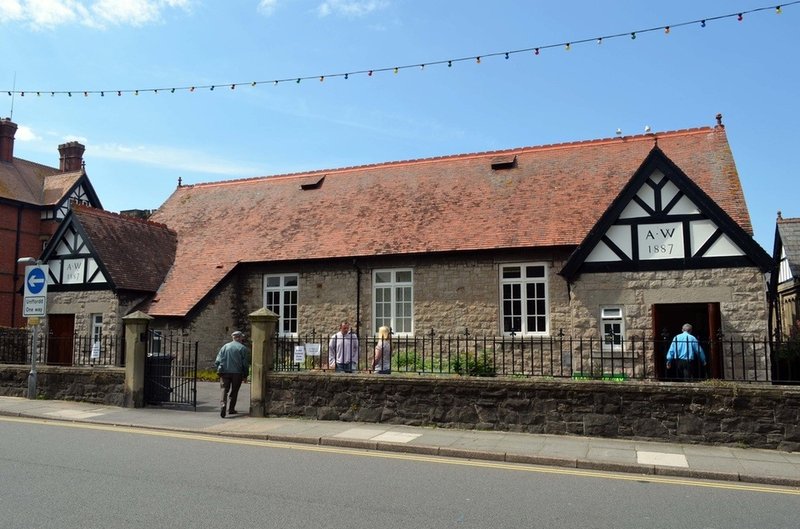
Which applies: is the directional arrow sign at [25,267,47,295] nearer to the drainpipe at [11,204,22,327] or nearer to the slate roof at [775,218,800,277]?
the drainpipe at [11,204,22,327]

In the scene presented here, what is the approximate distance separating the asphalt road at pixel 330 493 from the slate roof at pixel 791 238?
22.2 meters

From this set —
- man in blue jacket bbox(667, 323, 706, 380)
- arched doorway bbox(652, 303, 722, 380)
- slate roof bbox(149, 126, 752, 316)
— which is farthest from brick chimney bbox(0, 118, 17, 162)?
man in blue jacket bbox(667, 323, 706, 380)

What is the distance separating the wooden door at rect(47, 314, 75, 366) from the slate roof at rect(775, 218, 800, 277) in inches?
1056

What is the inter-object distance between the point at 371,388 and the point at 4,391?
33.0ft

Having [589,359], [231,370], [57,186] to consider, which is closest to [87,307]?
[231,370]

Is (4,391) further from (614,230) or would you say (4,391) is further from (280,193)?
(614,230)

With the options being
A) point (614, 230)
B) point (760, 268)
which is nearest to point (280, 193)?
point (614, 230)

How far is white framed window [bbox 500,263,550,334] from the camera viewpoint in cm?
1888

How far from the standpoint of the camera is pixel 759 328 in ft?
50.4

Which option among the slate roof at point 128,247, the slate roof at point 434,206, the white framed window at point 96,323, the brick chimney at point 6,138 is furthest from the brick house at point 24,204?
the slate roof at point 434,206

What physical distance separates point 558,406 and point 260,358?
571 cm

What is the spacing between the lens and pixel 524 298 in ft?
62.4

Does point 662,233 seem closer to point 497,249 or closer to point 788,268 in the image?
point 497,249

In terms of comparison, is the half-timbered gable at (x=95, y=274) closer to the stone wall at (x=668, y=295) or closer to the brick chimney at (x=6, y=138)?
the stone wall at (x=668, y=295)
